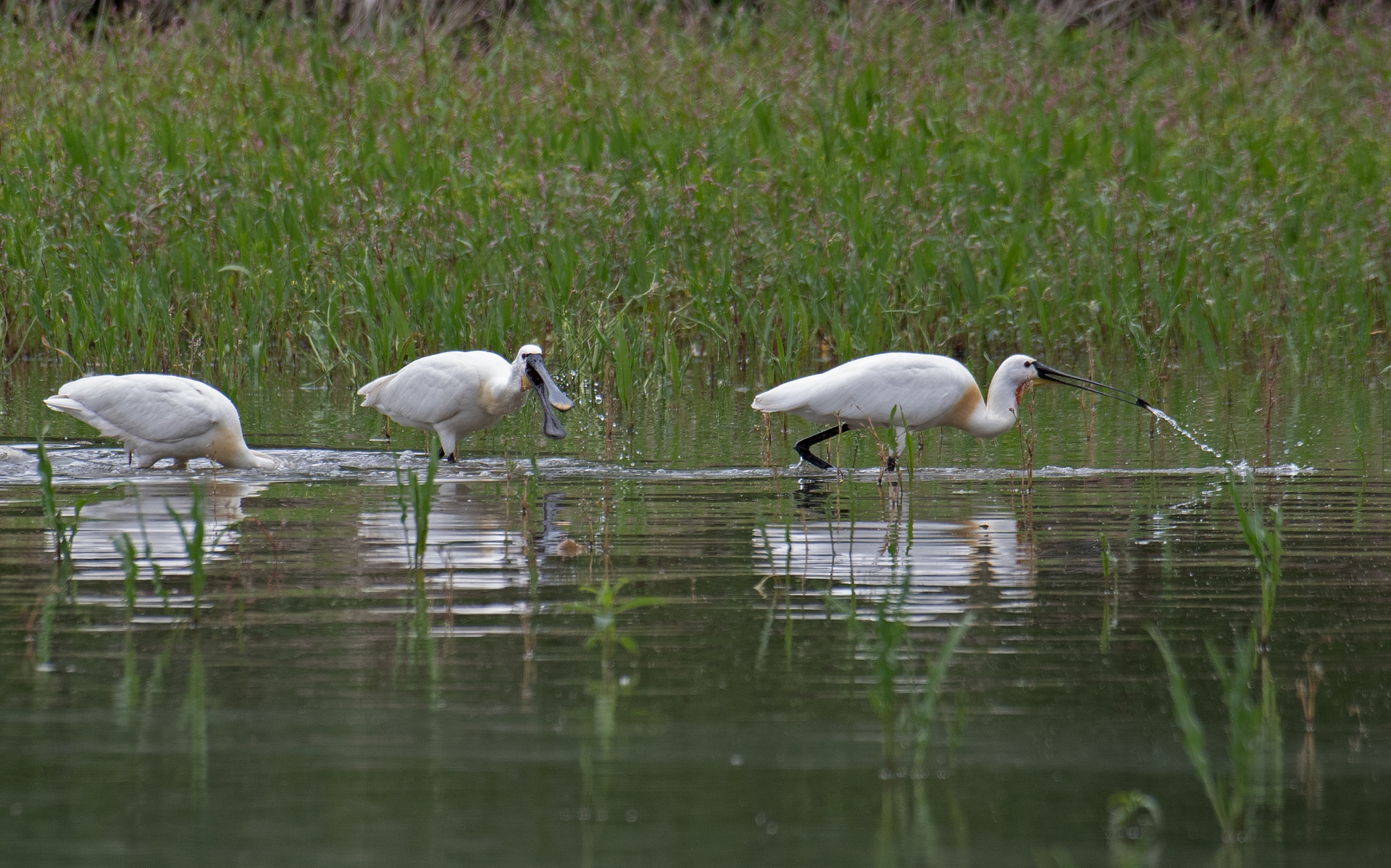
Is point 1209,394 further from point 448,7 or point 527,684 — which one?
point 448,7

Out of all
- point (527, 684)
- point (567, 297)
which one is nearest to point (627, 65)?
point (567, 297)

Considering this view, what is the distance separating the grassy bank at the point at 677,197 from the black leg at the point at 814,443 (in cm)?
116

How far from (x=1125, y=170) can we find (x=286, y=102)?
6.42 m

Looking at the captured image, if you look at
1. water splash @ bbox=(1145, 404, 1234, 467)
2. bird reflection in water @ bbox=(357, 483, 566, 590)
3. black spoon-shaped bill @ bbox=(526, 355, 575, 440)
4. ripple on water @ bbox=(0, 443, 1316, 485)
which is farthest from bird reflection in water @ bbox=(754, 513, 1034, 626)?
black spoon-shaped bill @ bbox=(526, 355, 575, 440)

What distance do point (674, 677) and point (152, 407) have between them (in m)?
5.12

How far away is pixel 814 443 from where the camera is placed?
9578 millimetres

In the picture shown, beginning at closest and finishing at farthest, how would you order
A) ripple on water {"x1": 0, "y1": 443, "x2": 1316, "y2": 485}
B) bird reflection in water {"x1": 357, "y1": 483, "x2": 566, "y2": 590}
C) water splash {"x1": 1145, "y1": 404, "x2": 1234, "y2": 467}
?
bird reflection in water {"x1": 357, "y1": 483, "x2": 566, "y2": 590}, ripple on water {"x1": 0, "y1": 443, "x2": 1316, "y2": 485}, water splash {"x1": 1145, "y1": 404, "x2": 1234, "y2": 467}

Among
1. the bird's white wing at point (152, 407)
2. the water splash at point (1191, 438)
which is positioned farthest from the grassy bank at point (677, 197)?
the water splash at point (1191, 438)

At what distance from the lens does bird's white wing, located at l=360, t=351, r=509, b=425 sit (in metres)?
9.38

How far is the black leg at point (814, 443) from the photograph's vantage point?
9.07 m

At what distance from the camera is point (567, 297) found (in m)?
11.8

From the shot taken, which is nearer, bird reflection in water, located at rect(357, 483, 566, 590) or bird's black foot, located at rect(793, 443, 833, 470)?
bird reflection in water, located at rect(357, 483, 566, 590)

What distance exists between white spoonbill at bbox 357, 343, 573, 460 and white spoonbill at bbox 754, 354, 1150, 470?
3.52 feet

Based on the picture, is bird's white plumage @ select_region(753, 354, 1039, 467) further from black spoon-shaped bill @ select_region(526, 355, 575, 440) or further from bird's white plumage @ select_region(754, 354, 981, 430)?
black spoon-shaped bill @ select_region(526, 355, 575, 440)
